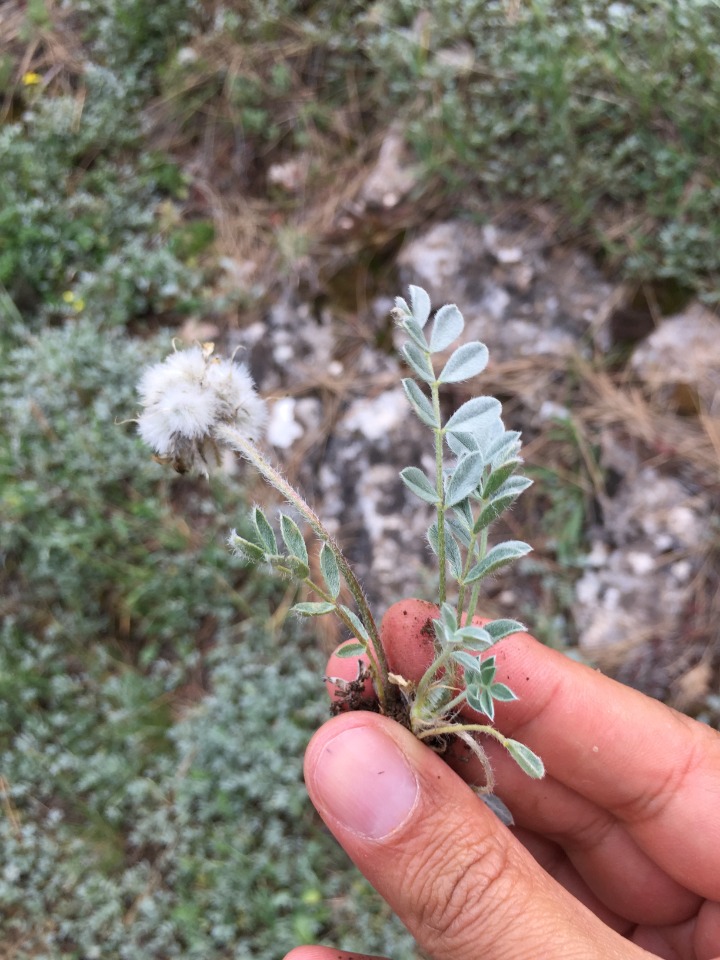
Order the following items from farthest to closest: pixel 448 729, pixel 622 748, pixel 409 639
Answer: pixel 622 748
pixel 409 639
pixel 448 729

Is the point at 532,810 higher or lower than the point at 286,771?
higher

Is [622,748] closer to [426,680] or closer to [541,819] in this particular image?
[541,819]

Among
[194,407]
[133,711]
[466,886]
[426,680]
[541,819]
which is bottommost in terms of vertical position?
[133,711]

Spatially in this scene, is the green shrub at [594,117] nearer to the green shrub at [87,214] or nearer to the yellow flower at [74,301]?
the green shrub at [87,214]

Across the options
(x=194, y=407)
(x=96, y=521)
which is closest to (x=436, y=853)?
(x=194, y=407)

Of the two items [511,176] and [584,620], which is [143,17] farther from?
[584,620]

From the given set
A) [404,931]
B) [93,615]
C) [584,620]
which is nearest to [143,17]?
[93,615]
